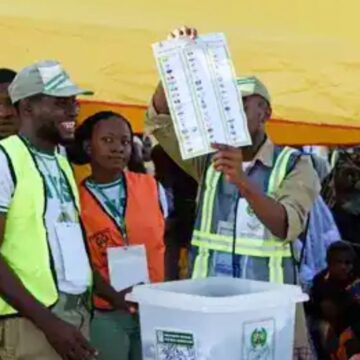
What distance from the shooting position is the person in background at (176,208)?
18.6 feet

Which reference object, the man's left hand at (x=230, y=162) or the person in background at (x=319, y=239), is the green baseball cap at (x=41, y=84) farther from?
the person in background at (x=319, y=239)

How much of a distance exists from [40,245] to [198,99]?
0.72 meters

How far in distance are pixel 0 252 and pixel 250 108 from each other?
108cm

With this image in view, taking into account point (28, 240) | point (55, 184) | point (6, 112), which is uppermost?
point (6, 112)

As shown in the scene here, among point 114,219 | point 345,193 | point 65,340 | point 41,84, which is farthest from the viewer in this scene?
point 345,193

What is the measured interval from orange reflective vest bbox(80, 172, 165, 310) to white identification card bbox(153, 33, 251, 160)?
96cm

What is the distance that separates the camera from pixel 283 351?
3.45 m

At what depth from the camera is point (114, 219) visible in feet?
14.8

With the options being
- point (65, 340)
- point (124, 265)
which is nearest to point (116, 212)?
point (124, 265)

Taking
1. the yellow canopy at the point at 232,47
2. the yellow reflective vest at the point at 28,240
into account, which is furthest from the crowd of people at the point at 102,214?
the yellow canopy at the point at 232,47

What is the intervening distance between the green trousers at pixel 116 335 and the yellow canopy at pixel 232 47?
1215 millimetres

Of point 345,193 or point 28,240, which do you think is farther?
point 345,193

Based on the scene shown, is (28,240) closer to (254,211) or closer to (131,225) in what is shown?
(254,211)

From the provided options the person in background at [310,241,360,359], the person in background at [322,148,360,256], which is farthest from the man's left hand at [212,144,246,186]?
the person in background at [322,148,360,256]
